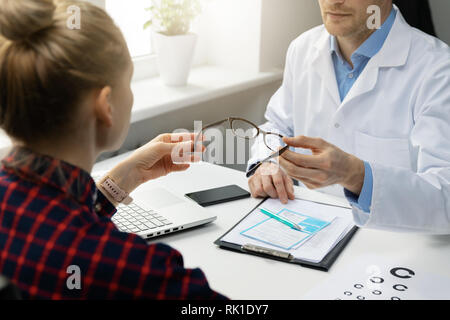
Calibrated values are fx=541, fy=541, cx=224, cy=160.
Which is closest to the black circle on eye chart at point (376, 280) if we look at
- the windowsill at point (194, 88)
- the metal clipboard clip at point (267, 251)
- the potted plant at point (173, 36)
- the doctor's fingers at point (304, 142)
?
the metal clipboard clip at point (267, 251)

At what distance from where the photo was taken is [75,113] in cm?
79

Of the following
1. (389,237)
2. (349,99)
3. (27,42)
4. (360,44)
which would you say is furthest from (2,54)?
(360,44)

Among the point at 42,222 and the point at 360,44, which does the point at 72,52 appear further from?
the point at 360,44

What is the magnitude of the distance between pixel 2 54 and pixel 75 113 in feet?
0.41

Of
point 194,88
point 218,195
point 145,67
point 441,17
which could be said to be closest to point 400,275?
point 218,195

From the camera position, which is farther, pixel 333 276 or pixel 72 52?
pixel 333 276

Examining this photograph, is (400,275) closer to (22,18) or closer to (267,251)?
(267,251)

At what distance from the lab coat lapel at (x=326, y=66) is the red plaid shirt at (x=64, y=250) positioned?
3.23 feet

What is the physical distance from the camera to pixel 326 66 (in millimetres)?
1651

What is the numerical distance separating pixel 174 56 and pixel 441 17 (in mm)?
1355

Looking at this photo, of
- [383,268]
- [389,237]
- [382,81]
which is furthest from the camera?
[382,81]

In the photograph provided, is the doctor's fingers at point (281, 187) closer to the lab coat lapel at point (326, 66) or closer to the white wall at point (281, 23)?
the lab coat lapel at point (326, 66)

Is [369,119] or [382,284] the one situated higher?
[369,119]
